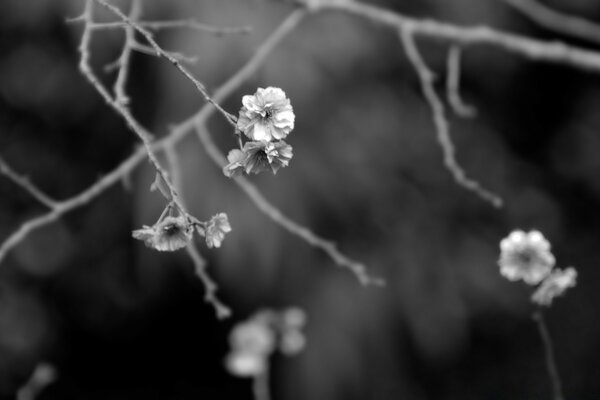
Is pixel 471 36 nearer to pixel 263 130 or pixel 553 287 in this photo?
pixel 553 287

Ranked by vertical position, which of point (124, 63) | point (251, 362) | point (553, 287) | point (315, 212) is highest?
point (315, 212)

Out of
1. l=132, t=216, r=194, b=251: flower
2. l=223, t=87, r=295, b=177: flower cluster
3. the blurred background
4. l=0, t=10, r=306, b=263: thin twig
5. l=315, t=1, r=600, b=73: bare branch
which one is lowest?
l=132, t=216, r=194, b=251: flower

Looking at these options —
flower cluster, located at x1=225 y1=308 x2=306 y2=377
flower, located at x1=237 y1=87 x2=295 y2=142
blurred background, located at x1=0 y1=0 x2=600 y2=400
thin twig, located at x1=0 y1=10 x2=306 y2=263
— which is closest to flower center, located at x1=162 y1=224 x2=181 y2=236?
flower, located at x1=237 y1=87 x2=295 y2=142

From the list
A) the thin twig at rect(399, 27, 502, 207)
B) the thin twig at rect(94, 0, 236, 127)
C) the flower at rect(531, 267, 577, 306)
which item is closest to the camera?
the thin twig at rect(94, 0, 236, 127)

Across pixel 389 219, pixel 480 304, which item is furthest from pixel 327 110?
pixel 480 304

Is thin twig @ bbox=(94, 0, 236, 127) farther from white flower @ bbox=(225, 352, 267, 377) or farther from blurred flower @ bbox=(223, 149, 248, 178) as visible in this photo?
white flower @ bbox=(225, 352, 267, 377)

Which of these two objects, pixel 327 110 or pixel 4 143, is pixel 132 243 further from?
pixel 327 110

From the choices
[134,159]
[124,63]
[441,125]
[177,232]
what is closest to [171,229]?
[177,232]
